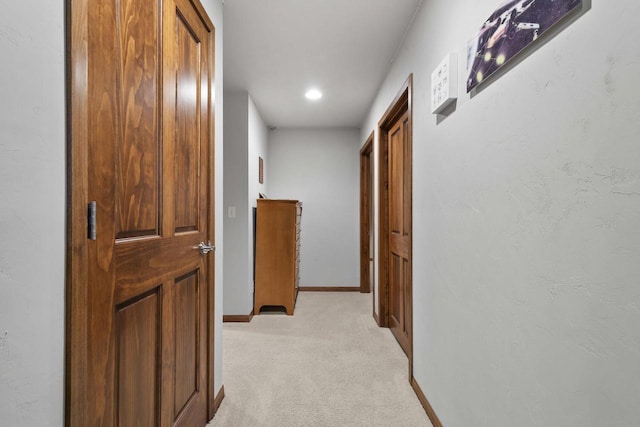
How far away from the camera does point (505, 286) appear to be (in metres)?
1.16

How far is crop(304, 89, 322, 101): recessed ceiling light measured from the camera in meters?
3.63

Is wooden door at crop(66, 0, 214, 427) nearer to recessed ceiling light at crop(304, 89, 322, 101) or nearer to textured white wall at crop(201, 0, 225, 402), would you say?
textured white wall at crop(201, 0, 225, 402)

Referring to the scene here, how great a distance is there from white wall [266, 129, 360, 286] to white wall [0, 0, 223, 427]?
438 centimetres

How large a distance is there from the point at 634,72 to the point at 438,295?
1307 mm

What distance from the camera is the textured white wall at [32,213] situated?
65 centimetres

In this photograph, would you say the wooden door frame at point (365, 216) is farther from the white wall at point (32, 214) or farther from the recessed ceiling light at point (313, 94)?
the white wall at point (32, 214)

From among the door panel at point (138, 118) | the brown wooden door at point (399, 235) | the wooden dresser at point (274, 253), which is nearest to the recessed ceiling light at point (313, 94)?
the brown wooden door at point (399, 235)

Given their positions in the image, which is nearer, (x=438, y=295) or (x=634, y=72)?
(x=634, y=72)

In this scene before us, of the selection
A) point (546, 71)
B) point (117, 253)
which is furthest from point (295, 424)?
point (546, 71)

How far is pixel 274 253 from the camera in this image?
12.9 ft

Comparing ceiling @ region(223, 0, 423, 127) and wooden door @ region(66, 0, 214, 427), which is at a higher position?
ceiling @ region(223, 0, 423, 127)

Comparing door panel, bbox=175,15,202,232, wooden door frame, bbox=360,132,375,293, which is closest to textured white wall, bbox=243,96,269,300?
wooden door frame, bbox=360,132,375,293

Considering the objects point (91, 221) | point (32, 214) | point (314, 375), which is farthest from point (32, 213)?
point (314, 375)

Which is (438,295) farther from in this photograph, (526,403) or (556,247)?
(556,247)
